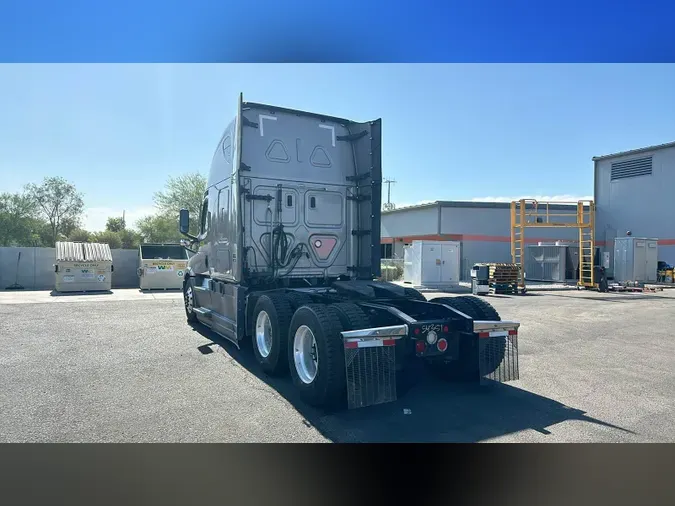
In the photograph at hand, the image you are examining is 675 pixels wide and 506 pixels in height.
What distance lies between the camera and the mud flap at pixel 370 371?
5.16m

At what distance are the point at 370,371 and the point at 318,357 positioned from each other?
2.04ft

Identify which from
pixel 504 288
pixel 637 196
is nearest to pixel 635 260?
pixel 504 288

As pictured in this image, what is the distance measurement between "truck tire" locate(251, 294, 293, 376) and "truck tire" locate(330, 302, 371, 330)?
3.68ft

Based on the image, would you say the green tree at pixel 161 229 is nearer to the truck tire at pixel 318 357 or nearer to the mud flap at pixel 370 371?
the truck tire at pixel 318 357

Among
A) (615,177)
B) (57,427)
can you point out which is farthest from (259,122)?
(615,177)

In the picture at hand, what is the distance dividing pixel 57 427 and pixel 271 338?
2.75 metres

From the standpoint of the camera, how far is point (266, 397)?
5949 mm

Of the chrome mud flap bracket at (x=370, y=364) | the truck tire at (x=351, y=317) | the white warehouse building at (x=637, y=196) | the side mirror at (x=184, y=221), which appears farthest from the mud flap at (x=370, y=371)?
the white warehouse building at (x=637, y=196)

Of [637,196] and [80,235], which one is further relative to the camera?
[80,235]

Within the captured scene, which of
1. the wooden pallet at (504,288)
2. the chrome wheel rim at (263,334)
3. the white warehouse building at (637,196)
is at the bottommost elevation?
the wooden pallet at (504,288)

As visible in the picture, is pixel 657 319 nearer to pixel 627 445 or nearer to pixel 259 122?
pixel 627 445

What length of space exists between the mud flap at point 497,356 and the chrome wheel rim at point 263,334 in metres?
2.92

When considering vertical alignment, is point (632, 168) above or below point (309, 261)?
above

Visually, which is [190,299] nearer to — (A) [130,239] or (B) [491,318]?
(B) [491,318]
